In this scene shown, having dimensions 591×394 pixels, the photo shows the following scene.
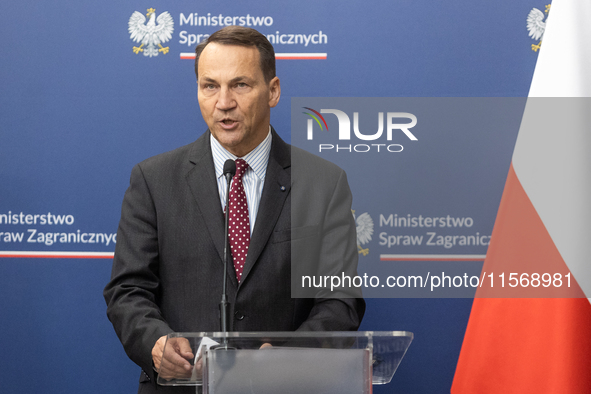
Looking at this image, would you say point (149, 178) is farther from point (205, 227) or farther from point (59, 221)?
point (59, 221)

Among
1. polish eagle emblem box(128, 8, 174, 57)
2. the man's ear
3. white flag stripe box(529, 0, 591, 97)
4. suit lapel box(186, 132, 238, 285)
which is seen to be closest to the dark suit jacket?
suit lapel box(186, 132, 238, 285)

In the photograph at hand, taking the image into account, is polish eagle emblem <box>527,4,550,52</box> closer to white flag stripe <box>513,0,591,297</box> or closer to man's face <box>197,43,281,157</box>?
white flag stripe <box>513,0,591,297</box>

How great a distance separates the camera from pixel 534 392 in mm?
2266

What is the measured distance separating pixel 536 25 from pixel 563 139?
633 mm

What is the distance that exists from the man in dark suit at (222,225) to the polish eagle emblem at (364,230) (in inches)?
17.4

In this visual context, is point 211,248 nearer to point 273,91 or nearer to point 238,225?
point 238,225

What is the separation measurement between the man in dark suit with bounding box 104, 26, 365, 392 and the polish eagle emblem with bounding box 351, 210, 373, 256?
17.4 inches

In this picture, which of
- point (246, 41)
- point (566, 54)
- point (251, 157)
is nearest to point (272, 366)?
point (251, 157)

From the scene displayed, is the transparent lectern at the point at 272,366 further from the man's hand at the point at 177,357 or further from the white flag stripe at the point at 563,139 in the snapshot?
the white flag stripe at the point at 563,139

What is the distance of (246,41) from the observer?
6.82 feet

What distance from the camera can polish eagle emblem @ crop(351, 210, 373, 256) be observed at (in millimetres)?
2553

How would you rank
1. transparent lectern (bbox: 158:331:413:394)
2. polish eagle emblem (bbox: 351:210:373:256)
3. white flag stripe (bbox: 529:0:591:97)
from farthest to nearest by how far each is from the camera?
polish eagle emblem (bbox: 351:210:373:256)
white flag stripe (bbox: 529:0:591:97)
transparent lectern (bbox: 158:331:413:394)

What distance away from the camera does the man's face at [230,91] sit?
80.2 inches

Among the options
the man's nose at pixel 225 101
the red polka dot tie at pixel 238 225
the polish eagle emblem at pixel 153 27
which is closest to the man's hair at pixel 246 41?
the man's nose at pixel 225 101
